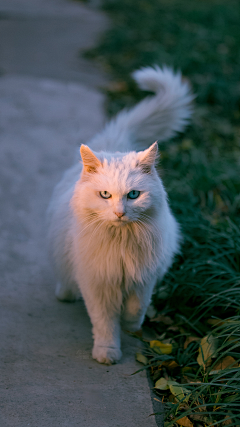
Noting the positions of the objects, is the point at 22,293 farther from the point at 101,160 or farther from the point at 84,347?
the point at 101,160

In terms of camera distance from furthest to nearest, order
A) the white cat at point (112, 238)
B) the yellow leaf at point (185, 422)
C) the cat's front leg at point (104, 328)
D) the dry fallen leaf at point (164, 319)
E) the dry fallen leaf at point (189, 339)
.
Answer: the dry fallen leaf at point (164, 319) < the dry fallen leaf at point (189, 339) < the cat's front leg at point (104, 328) < the white cat at point (112, 238) < the yellow leaf at point (185, 422)

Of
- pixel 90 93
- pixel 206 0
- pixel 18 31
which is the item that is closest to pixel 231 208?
pixel 90 93

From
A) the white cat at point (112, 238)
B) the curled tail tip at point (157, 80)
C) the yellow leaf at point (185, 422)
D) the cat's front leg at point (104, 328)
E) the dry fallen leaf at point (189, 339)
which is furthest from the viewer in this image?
the curled tail tip at point (157, 80)

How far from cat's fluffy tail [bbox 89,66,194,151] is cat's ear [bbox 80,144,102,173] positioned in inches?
37.8

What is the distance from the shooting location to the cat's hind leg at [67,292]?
2.62 metres

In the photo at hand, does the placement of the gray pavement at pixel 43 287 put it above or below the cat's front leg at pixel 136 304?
below

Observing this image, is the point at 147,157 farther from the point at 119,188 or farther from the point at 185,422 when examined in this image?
the point at 185,422

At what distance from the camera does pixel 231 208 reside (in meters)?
3.45

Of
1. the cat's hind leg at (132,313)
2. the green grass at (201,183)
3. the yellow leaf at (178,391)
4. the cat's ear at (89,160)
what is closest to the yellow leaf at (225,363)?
the green grass at (201,183)

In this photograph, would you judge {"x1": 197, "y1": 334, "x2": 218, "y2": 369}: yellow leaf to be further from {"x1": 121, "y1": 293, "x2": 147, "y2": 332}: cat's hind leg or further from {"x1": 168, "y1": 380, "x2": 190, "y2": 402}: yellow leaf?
{"x1": 121, "y1": 293, "x2": 147, "y2": 332}: cat's hind leg

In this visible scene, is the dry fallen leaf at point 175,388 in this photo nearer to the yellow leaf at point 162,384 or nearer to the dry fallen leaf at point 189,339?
the yellow leaf at point 162,384

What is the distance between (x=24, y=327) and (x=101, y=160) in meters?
1.18

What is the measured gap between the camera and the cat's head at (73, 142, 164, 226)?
1.88m

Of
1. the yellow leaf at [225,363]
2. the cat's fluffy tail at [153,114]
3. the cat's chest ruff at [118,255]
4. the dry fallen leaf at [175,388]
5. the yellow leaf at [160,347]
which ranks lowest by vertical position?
the yellow leaf at [160,347]
